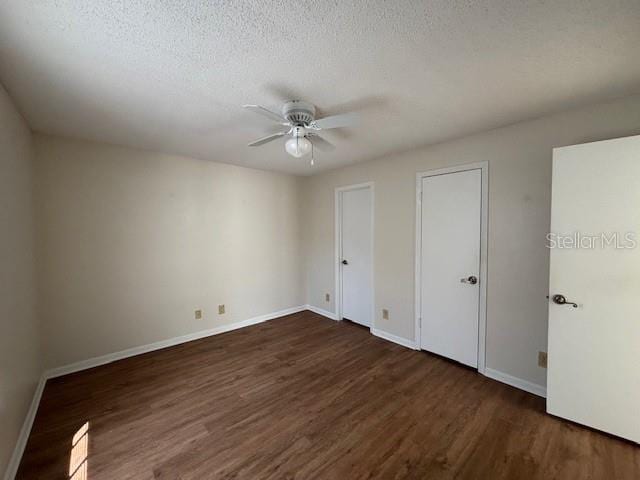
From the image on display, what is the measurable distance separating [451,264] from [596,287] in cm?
110

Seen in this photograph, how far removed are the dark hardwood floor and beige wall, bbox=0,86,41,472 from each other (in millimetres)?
336

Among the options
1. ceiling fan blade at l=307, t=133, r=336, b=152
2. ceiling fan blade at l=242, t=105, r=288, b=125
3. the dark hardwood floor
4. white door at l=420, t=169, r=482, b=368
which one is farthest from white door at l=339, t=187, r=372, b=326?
ceiling fan blade at l=242, t=105, r=288, b=125

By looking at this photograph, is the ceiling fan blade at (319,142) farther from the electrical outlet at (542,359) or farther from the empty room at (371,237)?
the electrical outlet at (542,359)

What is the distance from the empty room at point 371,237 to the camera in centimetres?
133

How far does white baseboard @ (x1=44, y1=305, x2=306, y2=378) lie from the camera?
261cm

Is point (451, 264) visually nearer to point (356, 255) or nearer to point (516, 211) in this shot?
point (516, 211)

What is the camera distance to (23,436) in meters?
1.76

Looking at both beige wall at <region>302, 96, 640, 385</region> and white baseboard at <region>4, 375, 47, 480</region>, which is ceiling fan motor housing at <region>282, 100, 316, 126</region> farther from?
white baseboard at <region>4, 375, 47, 480</region>

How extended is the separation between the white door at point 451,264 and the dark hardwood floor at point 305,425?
0.28 metres

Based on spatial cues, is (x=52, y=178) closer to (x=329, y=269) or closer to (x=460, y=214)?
(x=329, y=269)

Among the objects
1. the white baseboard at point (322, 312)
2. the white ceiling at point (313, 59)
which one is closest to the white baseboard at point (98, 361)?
the white baseboard at point (322, 312)

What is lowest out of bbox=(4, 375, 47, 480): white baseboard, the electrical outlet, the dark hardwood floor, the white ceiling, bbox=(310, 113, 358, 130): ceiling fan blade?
the dark hardwood floor

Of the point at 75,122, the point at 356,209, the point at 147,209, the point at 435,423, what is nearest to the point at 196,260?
the point at 147,209

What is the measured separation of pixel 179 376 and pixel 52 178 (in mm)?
2302
